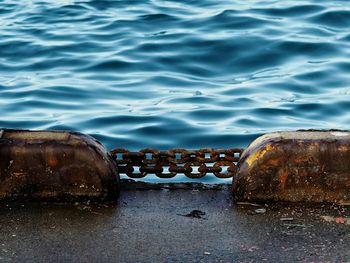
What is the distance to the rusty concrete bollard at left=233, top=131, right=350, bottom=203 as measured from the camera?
4.00 m

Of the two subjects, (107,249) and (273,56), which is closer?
(107,249)

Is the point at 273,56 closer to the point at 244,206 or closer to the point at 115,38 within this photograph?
the point at 115,38

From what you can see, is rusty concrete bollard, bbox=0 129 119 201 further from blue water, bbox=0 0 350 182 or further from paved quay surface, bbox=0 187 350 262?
blue water, bbox=0 0 350 182

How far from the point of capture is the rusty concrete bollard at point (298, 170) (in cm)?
400

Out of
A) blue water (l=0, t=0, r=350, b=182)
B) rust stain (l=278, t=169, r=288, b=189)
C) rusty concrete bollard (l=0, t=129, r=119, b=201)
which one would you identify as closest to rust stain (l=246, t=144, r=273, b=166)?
rust stain (l=278, t=169, r=288, b=189)

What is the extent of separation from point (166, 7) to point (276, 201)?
8.10 metres

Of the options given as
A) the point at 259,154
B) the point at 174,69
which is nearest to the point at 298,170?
the point at 259,154

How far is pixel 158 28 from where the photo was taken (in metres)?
10.9

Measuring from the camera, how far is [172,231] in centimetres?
377

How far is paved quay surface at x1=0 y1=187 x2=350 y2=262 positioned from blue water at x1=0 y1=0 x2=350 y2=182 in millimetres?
2734

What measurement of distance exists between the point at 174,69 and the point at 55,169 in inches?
198

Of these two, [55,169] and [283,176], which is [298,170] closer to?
[283,176]

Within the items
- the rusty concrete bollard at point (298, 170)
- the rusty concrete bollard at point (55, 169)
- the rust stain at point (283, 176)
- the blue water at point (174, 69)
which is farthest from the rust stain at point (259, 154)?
the blue water at point (174, 69)

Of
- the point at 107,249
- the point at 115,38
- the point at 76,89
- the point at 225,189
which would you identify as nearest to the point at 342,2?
the point at 115,38
